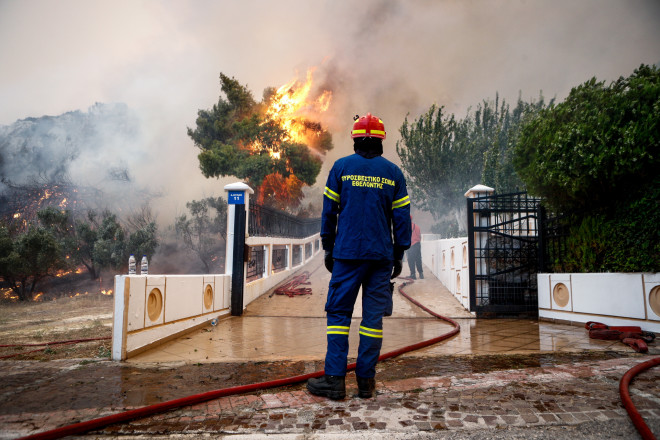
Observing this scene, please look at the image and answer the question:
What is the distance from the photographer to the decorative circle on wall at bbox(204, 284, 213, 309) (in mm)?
6324

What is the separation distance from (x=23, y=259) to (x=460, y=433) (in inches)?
680

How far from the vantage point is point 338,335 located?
2785 mm

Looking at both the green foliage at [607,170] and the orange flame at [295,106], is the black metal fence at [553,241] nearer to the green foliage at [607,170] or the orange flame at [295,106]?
the green foliage at [607,170]

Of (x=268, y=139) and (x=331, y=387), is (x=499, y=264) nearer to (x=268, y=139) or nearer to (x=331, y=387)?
(x=331, y=387)

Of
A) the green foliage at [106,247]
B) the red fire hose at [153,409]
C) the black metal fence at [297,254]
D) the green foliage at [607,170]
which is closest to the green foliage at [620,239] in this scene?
the green foliage at [607,170]

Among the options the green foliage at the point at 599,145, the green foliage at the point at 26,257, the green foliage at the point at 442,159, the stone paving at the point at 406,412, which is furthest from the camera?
the green foliage at the point at 442,159

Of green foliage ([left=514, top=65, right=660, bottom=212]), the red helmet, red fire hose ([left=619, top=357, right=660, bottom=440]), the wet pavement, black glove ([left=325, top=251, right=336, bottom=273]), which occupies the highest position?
green foliage ([left=514, top=65, right=660, bottom=212])

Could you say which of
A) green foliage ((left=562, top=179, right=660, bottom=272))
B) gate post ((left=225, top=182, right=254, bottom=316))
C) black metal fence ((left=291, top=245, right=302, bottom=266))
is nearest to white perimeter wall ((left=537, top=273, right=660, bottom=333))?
green foliage ((left=562, top=179, right=660, bottom=272))

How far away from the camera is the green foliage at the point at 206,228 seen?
28.9 m

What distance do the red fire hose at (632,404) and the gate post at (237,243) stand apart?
6089 millimetres

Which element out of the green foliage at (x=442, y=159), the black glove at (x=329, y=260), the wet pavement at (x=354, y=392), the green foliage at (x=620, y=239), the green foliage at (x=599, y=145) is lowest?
the wet pavement at (x=354, y=392)

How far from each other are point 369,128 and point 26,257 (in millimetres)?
16495

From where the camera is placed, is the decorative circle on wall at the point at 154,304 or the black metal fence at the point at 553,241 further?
the black metal fence at the point at 553,241

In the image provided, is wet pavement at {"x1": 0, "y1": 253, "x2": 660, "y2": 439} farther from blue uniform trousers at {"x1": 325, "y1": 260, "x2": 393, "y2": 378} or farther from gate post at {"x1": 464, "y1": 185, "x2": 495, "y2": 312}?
gate post at {"x1": 464, "y1": 185, "x2": 495, "y2": 312}
